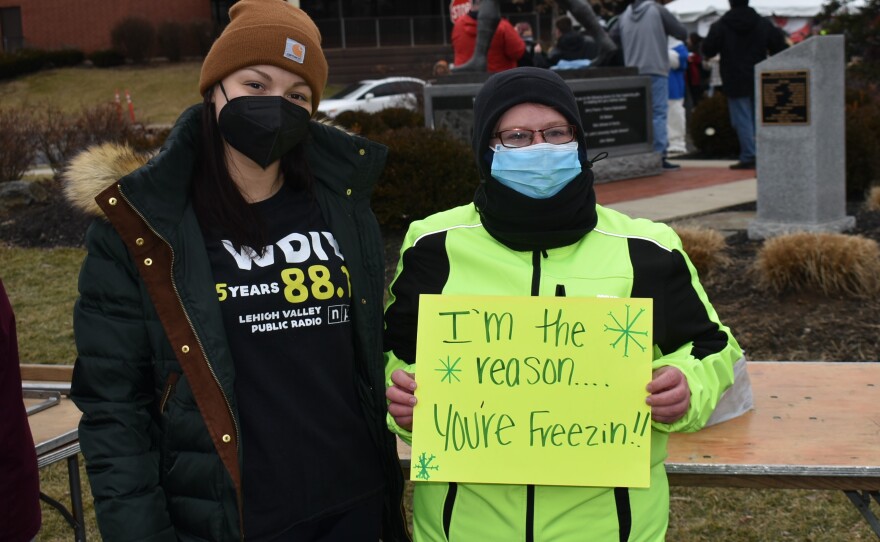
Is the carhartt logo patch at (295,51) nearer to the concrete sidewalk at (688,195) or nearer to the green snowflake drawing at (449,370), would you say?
the green snowflake drawing at (449,370)

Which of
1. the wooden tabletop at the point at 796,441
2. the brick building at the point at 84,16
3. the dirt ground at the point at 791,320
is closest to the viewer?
the wooden tabletop at the point at 796,441

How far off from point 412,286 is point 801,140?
23.9 ft

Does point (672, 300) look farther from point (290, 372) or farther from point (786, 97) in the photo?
point (786, 97)

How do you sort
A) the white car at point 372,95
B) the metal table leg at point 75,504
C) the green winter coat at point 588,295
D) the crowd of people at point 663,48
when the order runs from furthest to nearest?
the white car at point 372,95
the crowd of people at point 663,48
the metal table leg at point 75,504
the green winter coat at point 588,295

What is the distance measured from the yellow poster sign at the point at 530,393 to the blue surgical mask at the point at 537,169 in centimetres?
26

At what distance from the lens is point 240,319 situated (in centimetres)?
241

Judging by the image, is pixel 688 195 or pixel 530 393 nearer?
pixel 530 393

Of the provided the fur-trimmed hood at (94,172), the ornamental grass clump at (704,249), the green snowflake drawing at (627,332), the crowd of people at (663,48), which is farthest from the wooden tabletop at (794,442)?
the crowd of people at (663,48)

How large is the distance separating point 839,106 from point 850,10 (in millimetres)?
11668

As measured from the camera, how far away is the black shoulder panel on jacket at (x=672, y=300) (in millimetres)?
2414

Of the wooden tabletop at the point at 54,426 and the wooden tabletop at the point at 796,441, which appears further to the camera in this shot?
the wooden tabletop at the point at 54,426

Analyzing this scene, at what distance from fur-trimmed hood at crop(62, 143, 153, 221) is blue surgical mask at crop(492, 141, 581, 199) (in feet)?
2.89

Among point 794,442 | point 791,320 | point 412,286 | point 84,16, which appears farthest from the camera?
point 84,16

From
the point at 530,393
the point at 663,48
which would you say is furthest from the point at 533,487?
the point at 663,48
